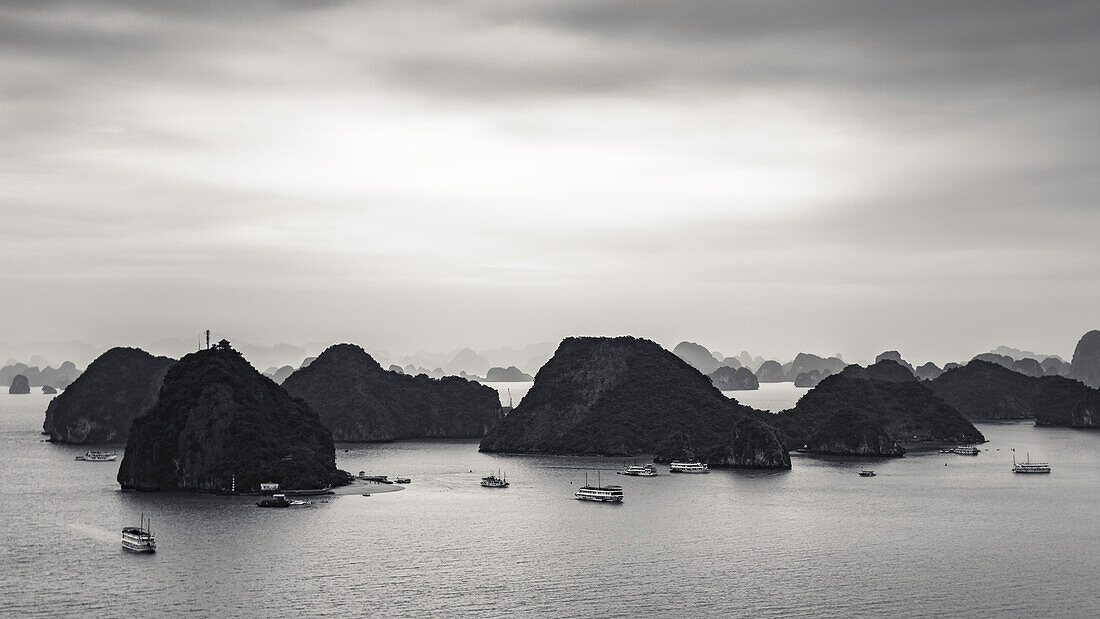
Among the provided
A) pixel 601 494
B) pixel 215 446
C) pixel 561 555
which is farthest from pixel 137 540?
pixel 601 494

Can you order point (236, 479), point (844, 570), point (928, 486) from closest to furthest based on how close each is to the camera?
point (844, 570) → point (236, 479) → point (928, 486)

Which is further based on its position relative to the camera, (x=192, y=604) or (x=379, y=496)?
(x=379, y=496)

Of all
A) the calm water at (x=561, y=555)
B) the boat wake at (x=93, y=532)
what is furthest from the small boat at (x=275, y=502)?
the boat wake at (x=93, y=532)

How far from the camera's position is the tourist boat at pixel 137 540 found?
117 m

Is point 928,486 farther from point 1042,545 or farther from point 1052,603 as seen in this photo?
point 1052,603

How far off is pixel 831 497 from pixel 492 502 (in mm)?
56741

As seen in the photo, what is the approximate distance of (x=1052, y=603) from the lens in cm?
9450

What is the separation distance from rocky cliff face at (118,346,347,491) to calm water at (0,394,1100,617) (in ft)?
26.6

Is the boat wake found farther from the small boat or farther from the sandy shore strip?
the sandy shore strip

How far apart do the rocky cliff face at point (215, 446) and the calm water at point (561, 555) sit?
810 centimetres

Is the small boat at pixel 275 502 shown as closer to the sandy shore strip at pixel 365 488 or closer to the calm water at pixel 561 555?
the calm water at pixel 561 555

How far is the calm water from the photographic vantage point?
94688mm

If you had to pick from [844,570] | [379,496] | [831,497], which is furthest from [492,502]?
[844,570]

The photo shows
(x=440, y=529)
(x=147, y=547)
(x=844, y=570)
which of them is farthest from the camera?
(x=440, y=529)
